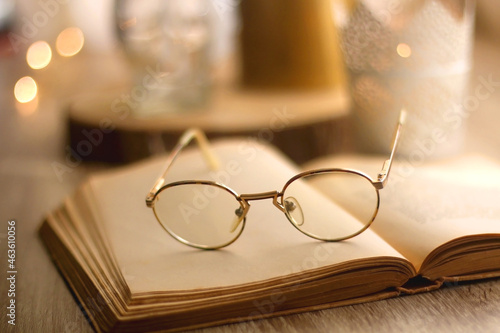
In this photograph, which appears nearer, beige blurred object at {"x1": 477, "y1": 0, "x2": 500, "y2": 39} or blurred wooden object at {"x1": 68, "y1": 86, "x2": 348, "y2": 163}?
blurred wooden object at {"x1": 68, "y1": 86, "x2": 348, "y2": 163}

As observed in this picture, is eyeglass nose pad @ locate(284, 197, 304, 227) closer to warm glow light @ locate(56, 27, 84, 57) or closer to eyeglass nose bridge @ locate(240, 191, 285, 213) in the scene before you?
eyeglass nose bridge @ locate(240, 191, 285, 213)

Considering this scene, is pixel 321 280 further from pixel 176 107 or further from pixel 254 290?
pixel 176 107

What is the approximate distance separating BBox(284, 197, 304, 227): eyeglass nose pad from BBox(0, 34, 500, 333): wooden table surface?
0.10 metres

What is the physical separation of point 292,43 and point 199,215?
0.63 metres

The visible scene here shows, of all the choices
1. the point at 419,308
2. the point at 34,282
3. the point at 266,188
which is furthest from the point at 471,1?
the point at 34,282

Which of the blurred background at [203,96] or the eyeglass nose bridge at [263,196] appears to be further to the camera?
the blurred background at [203,96]

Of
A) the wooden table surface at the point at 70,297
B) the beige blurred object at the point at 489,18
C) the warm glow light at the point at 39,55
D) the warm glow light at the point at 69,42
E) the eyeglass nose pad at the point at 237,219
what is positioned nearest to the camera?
the wooden table surface at the point at 70,297

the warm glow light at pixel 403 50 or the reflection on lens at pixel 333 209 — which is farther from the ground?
the warm glow light at pixel 403 50

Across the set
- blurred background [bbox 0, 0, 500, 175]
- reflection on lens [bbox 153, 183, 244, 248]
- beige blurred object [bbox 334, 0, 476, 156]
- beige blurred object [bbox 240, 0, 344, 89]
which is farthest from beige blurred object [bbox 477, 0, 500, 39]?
reflection on lens [bbox 153, 183, 244, 248]

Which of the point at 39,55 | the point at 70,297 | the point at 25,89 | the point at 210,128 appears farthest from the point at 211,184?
the point at 39,55

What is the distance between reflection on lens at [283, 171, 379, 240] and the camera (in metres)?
0.57

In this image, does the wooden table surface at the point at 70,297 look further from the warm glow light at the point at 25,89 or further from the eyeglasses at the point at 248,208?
the warm glow light at the point at 25,89

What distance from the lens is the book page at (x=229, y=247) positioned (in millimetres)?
515

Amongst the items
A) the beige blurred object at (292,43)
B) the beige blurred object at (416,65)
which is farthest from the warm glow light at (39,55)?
the beige blurred object at (416,65)
